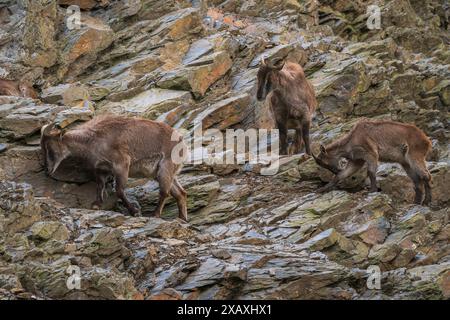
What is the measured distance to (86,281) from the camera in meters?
12.2

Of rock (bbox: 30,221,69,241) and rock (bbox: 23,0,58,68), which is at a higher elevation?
rock (bbox: 23,0,58,68)

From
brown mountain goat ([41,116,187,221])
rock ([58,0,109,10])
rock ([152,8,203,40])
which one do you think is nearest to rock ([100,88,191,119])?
→ rock ([152,8,203,40])

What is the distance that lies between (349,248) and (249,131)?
604cm

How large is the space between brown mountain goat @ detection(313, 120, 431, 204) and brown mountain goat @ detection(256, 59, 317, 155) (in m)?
1.47

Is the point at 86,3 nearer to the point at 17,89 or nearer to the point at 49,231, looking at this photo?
the point at 17,89

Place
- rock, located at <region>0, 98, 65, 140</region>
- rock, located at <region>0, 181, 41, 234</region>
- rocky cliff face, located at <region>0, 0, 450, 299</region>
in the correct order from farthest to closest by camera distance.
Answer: rock, located at <region>0, 98, 65, 140</region>
rock, located at <region>0, 181, 41, 234</region>
rocky cliff face, located at <region>0, 0, 450, 299</region>

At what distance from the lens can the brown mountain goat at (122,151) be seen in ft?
52.8

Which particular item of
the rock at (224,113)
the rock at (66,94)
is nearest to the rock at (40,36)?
the rock at (66,94)

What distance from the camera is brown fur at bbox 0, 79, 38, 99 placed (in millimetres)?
19436

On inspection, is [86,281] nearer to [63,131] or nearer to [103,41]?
[63,131]

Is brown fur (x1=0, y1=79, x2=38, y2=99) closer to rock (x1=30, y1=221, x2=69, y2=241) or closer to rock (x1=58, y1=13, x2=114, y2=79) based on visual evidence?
rock (x1=58, y1=13, x2=114, y2=79)

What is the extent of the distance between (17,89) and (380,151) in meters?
8.49

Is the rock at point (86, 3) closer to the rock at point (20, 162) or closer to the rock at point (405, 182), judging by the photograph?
the rock at point (20, 162)

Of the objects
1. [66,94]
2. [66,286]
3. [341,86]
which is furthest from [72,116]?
[341,86]
